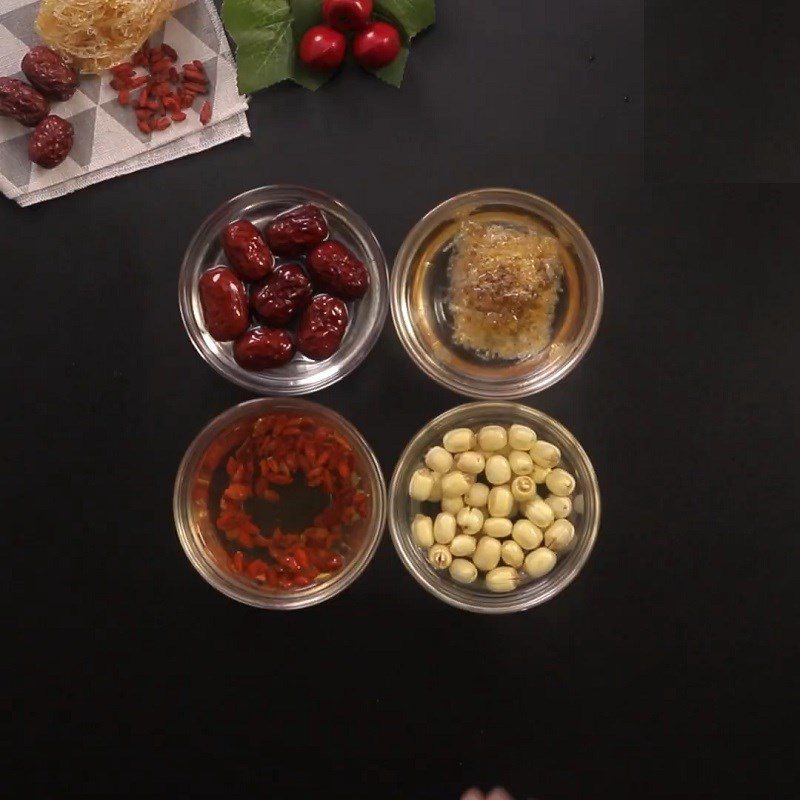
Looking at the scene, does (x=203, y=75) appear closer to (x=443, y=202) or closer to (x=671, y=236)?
(x=443, y=202)

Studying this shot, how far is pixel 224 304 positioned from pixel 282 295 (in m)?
0.08

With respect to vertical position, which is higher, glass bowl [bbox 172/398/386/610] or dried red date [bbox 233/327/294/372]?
dried red date [bbox 233/327/294/372]

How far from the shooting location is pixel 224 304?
1.06 meters

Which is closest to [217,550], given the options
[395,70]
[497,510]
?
[497,510]

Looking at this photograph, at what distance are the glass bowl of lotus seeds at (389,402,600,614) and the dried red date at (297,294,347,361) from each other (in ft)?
0.61

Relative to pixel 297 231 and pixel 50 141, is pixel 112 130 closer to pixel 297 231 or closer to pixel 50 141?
pixel 50 141

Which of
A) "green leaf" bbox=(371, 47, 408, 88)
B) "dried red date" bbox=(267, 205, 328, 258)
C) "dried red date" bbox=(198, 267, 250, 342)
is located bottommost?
"dried red date" bbox=(198, 267, 250, 342)

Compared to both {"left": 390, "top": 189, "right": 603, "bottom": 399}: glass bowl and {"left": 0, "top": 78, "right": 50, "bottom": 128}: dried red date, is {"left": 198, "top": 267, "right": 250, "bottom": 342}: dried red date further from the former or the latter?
{"left": 0, "top": 78, "right": 50, "bottom": 128}: dried red date

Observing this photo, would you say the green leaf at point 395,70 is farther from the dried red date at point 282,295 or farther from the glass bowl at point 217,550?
the glass bowl at point 217,550

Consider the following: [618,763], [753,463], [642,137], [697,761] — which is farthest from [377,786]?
[642,137]

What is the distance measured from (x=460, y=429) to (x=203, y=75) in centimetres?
64

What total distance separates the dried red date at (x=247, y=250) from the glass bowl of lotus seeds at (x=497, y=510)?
0.33m

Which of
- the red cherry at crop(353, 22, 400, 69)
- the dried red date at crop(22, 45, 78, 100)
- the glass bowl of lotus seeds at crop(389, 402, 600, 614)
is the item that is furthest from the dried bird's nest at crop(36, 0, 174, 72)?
the glass bowl of lotus seeds at crop(389, 402, 600, 614)

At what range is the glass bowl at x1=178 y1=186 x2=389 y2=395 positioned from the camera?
1.12 metres
